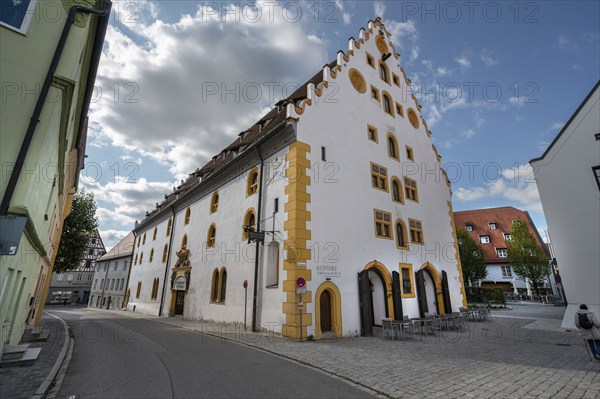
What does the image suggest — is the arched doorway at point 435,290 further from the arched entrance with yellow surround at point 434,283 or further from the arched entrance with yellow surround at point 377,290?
the arched entrance with yellow surround at point 377,290

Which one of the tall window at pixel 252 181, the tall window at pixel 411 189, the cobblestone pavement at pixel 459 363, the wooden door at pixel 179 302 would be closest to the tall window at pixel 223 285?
the cobblestone pavement at pixel 459 363

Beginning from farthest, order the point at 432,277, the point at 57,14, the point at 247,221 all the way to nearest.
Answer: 1. the point at 432,277
2. the point at 247,221
3. the point at 57,14

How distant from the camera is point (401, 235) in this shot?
1894 centimetres

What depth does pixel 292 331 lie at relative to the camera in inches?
485

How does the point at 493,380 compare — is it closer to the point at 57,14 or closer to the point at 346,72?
the point at 57,14

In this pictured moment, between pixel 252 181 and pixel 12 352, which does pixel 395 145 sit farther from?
pixel 12 352

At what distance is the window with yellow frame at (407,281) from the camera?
17.8m

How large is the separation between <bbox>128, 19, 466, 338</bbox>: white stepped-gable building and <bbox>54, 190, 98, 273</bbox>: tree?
24.6 feet

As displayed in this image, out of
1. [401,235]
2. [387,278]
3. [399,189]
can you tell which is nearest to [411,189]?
[399,189]

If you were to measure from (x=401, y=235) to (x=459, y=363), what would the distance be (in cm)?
1086

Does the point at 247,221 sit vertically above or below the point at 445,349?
above

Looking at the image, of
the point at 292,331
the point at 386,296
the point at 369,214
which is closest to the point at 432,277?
the point at 386,296

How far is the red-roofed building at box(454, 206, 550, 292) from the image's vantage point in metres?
41.1

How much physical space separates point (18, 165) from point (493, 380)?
10604 millimetres
